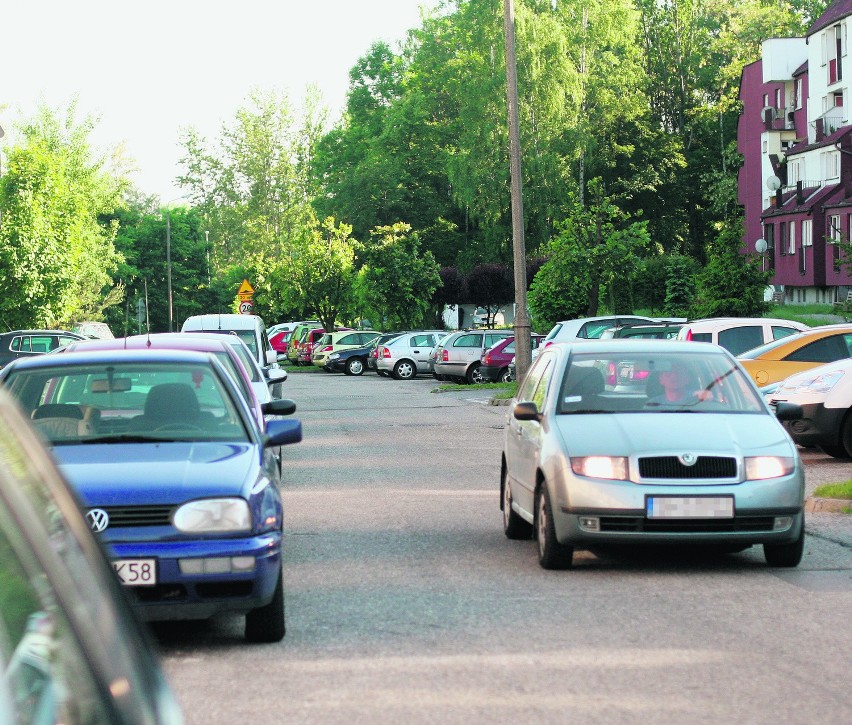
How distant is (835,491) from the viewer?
12.4 metres

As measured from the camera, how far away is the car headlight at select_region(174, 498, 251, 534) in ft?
22.3

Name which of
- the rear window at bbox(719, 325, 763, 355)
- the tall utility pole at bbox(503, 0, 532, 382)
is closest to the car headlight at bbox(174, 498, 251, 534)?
the rear window at bbox(719, 325, 763, 355)

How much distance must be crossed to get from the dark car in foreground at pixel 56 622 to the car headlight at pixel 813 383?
48.7 feet

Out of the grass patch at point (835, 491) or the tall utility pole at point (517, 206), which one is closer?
the grass patch at point (835, 491)

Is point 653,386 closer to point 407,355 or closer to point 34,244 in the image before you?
point 407,355

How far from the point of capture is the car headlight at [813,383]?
16.1 m

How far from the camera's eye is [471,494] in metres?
13.8

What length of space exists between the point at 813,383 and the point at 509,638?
1003cm

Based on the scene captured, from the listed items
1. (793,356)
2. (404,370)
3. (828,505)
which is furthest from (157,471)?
(404,370)

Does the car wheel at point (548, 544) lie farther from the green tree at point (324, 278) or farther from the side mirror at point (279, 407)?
the green tree at point (324, 278)

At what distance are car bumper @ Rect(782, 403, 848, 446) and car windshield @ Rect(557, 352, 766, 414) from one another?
20.2ft

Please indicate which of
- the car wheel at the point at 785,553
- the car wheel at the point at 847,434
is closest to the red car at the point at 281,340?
the car wheel at the point at 847,434

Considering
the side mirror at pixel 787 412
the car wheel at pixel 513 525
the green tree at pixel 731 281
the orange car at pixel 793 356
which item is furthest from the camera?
the green tree at pixel 731 281

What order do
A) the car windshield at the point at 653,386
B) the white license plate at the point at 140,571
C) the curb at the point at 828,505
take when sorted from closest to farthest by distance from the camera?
1. the white license plate at the point at 140,571
2. the car windshield at the point at 653,386
3. the curb at the point at 828,505
